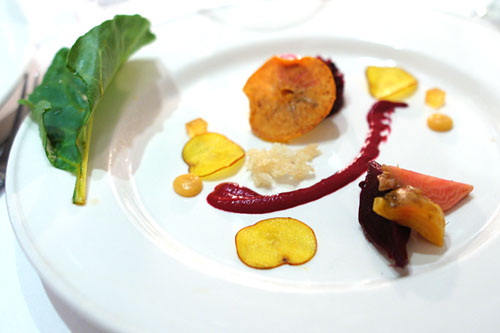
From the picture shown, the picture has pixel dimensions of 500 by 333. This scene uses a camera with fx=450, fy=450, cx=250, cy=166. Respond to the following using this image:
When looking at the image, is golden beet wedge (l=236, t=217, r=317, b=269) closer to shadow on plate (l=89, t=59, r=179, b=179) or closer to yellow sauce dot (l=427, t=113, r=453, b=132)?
shadow on plate (l=89, t=59, r=179, b=179)

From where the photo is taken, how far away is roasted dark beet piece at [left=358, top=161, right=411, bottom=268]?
1413 mm

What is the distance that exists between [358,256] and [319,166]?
0.48m

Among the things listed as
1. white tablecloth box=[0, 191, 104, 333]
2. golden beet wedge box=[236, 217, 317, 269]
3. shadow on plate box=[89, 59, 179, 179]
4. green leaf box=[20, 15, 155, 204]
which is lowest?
white tablecloth box=[0, 191, 104, 333]

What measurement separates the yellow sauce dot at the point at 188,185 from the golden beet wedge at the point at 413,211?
2.26 feet

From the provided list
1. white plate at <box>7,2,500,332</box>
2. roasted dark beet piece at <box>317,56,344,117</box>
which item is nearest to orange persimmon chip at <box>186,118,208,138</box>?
white plate at <box>7,2,500,332</box>

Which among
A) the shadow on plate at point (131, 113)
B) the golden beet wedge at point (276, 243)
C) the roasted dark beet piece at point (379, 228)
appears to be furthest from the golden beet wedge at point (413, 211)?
the shadow on plate at point (131, 113)

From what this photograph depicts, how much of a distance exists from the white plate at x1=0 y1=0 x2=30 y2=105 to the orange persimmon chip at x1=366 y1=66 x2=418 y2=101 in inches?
63.2

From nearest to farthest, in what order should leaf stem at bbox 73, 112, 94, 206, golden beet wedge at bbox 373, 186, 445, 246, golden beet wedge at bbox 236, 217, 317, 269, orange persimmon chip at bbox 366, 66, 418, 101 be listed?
golden beet wedge at bbox 373, 186, 445, 246 < golden beet wedge at bbox 236, 217, 317, 269 < leaf stem at bbox 73, 112, 94, 206 < orange persimmon chip at bbox 366, 66, 418, 101

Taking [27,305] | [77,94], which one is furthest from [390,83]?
[27,305]

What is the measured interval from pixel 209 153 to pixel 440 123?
3.26 feet

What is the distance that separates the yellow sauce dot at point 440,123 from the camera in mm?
1919

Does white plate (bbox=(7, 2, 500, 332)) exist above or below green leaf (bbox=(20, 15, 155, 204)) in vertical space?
below

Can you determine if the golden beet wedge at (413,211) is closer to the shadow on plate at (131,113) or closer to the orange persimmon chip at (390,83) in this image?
the orange persimmon chip at (390,83)

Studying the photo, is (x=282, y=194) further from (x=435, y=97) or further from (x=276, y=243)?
(x=435, y=97)
